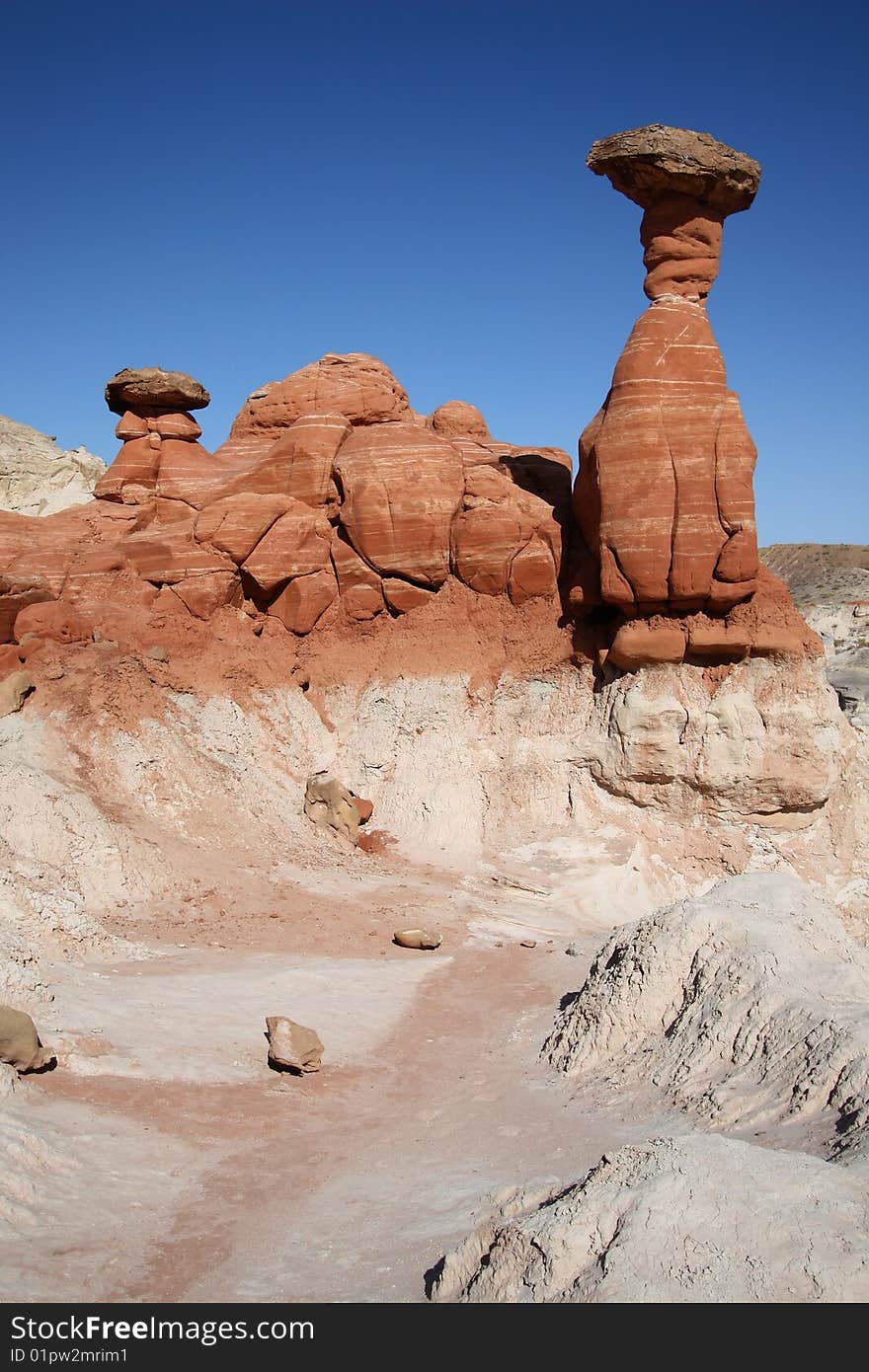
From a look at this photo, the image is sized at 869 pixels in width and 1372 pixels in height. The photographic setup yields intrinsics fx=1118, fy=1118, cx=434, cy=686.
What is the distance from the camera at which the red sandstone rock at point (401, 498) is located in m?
23.8

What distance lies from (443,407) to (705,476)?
24.0 feet

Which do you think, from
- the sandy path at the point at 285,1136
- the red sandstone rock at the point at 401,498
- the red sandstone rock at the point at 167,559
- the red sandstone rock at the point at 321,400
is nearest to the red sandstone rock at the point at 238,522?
the red sandstone rock at the point at 167,559

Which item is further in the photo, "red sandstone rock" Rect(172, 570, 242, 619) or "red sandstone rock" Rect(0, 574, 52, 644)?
"red sandstone rock" Rect(172, 570, 242, 619)

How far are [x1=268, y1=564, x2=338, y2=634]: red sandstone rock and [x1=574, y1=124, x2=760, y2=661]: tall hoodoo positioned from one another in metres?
6.34

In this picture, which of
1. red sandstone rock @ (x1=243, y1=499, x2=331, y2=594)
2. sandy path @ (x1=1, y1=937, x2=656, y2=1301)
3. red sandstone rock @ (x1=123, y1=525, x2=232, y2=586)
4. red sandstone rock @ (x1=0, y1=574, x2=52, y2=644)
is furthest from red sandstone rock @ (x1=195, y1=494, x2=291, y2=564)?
sandy path @ (x1=1, y1=937, x2=656, y2=1301)

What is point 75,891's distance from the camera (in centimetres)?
1602

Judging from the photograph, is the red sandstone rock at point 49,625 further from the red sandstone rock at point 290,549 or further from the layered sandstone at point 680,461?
the layered sandstone at point 680,461

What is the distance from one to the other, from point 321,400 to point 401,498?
3324 millimetres

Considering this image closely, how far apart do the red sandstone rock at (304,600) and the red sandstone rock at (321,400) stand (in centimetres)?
361

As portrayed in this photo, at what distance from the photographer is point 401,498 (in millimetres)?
23828

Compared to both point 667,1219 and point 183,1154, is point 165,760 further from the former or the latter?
point 667,1219

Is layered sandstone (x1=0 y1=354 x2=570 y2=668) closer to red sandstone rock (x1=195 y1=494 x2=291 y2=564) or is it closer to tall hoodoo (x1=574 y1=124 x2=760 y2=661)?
red sandstone rock (x1=195 y1=494 x2=291 y2=564)

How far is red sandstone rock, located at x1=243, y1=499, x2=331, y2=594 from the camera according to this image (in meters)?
23.8
